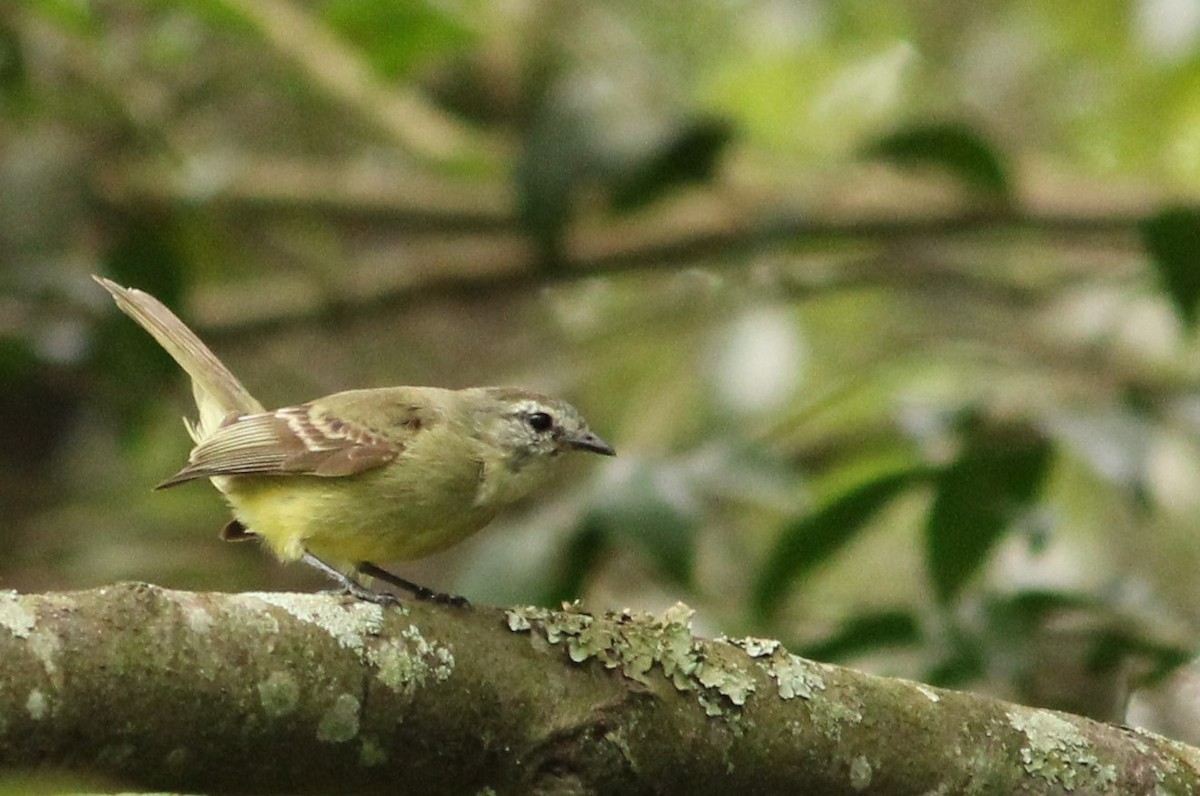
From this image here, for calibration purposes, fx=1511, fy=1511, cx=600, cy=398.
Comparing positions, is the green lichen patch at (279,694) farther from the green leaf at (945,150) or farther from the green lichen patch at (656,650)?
the green leaf at (945,150)

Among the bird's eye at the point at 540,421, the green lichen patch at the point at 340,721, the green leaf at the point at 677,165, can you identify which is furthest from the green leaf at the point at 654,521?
the green lichen patch at the point at 340,721

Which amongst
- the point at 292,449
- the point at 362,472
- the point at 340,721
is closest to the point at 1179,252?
the point at 362,472

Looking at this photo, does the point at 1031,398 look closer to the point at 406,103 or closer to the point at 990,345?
the point at 990,345

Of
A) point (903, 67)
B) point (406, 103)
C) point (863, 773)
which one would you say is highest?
point (903, 67)

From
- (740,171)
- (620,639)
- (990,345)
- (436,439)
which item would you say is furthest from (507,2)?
(620,639)

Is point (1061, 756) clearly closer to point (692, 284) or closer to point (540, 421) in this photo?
point (540, 421)

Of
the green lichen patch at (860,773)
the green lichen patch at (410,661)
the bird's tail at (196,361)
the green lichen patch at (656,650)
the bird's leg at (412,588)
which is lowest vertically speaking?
the green lichen patch at (410,661)
